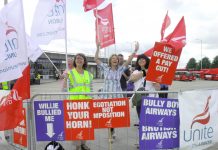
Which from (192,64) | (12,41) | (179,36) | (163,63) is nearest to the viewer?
(12,41)

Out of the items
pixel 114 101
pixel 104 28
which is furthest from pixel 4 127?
pixel 104 28

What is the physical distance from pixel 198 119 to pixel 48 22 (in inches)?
145

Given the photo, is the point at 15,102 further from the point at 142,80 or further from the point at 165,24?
the point at 165,24

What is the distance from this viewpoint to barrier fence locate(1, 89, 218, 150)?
15.0 ft

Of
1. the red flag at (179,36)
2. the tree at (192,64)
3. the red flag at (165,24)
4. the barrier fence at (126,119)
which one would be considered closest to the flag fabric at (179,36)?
the red flag at (179,36)

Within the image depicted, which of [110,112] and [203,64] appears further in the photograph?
[203,64]

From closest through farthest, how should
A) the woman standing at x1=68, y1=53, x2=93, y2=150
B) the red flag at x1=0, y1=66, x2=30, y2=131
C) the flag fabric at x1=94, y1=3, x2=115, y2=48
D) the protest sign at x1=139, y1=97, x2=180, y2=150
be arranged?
the red flag at x1=0, y1=66, x2=30, y2=131 < the protest sign at x1=139, y1=97, x2=180, y2=150 < the woman standing at x1=68, y1=53, x2=93, y2=150 < the flag fabric at x1=94, y1=3, x2=115, y2=48

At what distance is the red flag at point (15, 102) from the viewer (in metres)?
4.25

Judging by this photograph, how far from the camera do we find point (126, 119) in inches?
188

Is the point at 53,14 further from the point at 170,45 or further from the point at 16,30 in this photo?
the point at 170,45

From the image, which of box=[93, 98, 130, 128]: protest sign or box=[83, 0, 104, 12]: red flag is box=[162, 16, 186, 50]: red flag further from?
box=[83, 0, 104, 12]: red flag

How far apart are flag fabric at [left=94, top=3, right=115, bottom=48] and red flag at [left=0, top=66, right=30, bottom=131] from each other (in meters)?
3.94

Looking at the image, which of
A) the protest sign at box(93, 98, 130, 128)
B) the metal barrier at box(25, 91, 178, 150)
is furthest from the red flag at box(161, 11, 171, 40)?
the protest sign at box(93, 98, 130, 128)

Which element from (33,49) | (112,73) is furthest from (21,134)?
(112,73)
